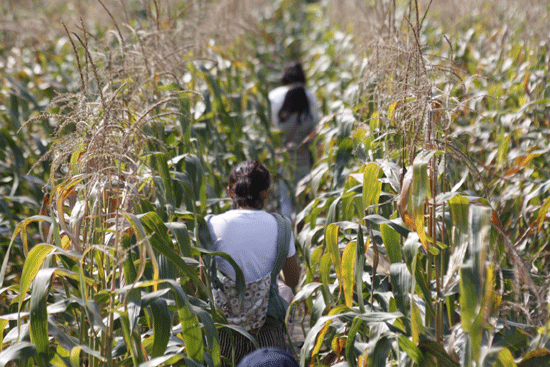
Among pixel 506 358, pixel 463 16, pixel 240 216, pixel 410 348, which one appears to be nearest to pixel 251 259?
pixel 240 216

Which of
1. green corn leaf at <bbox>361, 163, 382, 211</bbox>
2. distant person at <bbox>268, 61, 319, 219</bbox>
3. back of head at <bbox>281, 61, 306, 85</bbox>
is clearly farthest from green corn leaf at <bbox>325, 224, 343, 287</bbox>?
back of head at <bbox>281, 61, 306, 85</bbox>

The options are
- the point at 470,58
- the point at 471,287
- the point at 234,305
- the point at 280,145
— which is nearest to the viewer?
the point at 471,287

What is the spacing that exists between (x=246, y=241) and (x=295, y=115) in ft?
8.42

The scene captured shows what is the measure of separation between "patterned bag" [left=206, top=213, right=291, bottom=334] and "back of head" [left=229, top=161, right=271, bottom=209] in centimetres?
13

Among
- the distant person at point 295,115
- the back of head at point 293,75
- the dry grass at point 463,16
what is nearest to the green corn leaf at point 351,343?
the dry grass at point 463,16

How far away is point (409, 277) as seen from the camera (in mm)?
1819

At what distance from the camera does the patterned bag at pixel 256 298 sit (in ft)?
7.68

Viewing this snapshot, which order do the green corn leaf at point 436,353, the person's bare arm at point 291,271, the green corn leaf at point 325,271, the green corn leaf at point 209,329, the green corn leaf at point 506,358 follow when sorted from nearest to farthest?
the green corn leaf at point 506,358 → the green corn leaf at point 436,353 → the green corn leaf at point 209,329 → the green corn leaf at point 325,271 → the person's bare arm at point 291,271

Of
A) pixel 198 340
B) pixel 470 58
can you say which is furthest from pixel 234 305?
pixel 470 58

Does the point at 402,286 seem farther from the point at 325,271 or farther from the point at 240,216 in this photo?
the point at 240,216

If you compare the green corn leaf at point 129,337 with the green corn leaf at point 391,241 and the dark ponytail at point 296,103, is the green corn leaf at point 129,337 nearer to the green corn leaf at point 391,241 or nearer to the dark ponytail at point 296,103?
the green corn leaf at point 391,241

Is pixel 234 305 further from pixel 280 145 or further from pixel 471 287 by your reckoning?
pixel 280 145

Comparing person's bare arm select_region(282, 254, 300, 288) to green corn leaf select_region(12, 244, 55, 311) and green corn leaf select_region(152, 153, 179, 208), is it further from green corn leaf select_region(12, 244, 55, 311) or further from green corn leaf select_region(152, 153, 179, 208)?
green corn leaf select_region(12, 244, 55, 311)

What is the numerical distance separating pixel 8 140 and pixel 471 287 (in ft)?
9.32
